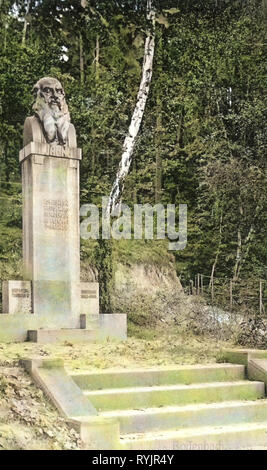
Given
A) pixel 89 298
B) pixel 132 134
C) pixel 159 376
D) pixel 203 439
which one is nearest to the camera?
pixel 203 439

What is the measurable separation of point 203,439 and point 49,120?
7662mm

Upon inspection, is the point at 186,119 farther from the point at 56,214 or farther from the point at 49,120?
the point at 56,214

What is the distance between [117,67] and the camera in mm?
25438

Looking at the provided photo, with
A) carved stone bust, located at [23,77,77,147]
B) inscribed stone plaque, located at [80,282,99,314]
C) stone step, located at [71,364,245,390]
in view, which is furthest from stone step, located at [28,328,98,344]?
carved stone bust, located at [23,77,77,147]

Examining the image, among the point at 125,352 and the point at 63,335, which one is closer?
the point at 125,352

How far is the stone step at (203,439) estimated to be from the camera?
7141 millimetres

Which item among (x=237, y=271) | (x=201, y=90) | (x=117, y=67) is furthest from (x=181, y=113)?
(x=237, y=271)

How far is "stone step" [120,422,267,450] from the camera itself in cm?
714

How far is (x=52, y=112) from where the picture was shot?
13.5 metres

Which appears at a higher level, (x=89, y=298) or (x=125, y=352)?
(x=89, y=298)

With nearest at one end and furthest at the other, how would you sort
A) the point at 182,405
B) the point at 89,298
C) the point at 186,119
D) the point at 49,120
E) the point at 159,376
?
the point at 182,405 < the point at 159,376 < the point at 49,120 < the point at 89,298 < the point at 186,119

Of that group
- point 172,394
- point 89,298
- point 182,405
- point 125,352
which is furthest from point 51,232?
point 182,405

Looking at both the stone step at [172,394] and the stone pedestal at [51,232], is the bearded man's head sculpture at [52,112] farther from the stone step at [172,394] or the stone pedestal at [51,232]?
the stone step at [172,394]

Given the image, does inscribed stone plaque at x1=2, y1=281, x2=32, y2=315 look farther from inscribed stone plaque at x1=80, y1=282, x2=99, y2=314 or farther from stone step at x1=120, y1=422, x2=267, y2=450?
stone step at x1=120, y1=422, x2=267, y2=450
